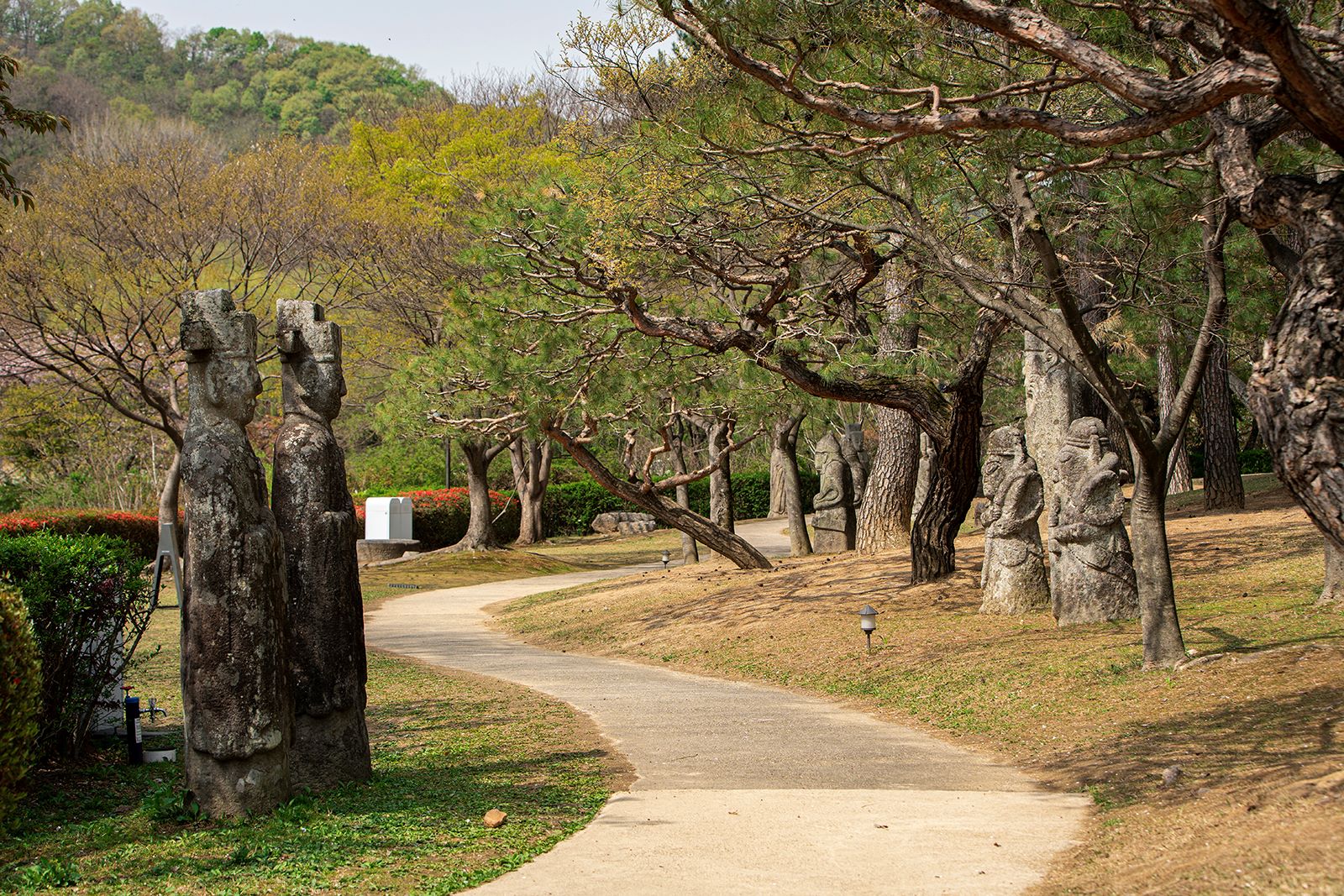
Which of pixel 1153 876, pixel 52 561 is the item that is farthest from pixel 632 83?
pixel 1153 876

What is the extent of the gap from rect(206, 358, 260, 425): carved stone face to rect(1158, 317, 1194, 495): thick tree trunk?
6.92m

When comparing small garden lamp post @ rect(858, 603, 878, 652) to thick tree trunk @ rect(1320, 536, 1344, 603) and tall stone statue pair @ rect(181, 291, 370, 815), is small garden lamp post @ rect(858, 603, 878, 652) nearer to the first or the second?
thick tree trunk @ rect(1320, 536, 1344, 603)

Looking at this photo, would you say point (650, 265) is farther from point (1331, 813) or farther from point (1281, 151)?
point (1331, 813)

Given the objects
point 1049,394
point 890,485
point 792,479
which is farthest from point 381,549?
point 1049,394

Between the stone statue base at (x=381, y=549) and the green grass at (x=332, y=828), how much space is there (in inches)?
908

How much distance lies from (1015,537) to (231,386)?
368 inches

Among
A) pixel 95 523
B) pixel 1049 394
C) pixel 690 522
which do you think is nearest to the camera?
pixel 1049 394

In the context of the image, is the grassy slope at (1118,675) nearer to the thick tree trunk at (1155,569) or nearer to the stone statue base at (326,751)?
the thick tree trunk at (1155,569)

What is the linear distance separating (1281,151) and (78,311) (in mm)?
21331

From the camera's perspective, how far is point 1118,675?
9508mm

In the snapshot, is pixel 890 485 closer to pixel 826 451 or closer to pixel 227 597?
pixel 826 451

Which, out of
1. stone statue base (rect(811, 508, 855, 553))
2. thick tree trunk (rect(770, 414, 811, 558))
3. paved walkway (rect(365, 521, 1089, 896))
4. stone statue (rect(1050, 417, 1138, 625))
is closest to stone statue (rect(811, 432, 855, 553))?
stone statue base (rect(811, 508, 855, 553))

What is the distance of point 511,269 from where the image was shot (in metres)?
13.1

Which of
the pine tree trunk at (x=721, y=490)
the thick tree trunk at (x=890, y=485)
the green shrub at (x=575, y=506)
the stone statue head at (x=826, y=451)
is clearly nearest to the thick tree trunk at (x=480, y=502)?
the green shrub at (x=575, y=506)
